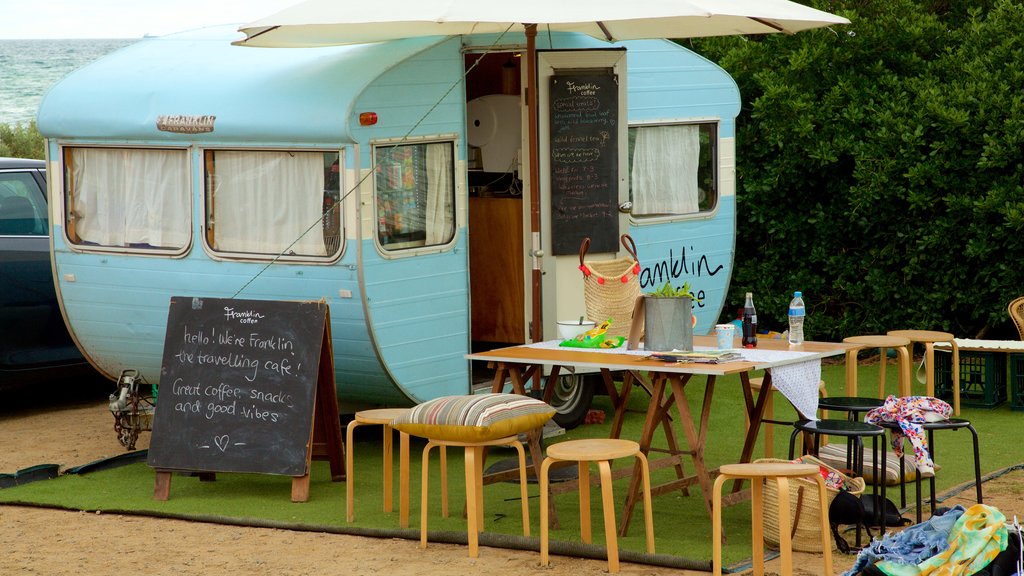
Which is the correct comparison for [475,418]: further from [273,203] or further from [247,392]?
[273,203]

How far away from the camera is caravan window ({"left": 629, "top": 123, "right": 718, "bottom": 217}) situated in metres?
9.08

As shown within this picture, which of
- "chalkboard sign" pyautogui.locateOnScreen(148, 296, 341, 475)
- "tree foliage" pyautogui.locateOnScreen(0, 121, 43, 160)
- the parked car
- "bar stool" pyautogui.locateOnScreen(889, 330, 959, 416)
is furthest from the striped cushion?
"tree foliage" pyautogui.locateOnScreen(0, 121, 43, 160)

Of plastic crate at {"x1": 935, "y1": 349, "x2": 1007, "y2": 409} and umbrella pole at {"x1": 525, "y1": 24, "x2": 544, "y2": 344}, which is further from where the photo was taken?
plastic crate at {"x1": 935, "y1": 349, "x2": 1007, "y2": 409}

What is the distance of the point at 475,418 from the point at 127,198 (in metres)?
3.29

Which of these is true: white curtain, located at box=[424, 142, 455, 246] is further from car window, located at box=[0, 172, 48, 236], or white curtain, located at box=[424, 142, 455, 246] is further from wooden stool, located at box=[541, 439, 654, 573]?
car window, located at box=[0, 172, 48, 236]

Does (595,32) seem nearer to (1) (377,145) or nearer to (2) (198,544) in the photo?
(1) (377,145)

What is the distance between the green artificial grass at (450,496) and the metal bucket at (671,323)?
804mm

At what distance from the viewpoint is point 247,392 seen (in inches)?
288

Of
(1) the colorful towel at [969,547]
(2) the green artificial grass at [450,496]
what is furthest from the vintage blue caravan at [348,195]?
(1) the colorful towel at [969,547]

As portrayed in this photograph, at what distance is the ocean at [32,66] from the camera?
133 ft

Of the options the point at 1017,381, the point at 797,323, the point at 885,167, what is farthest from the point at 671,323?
the point at 885,167

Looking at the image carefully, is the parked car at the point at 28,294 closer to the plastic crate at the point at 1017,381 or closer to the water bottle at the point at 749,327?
the water bottle at the point at 749,327

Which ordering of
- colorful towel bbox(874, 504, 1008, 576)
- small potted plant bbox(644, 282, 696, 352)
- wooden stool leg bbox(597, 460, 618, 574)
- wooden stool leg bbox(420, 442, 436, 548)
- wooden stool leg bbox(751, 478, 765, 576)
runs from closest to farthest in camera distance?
colorful towel bbox(874, 504, 1008, 576), wooden stool leg bbox(751, 478, 765, 576), wooden stool leg bbox(597, 460, 618, 574), wooden stool leg bbox(420, 442, 436, 548), small potted plant bbox(644, 282, 696, 352)

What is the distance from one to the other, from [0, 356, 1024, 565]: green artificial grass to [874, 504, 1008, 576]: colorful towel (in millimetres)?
983
